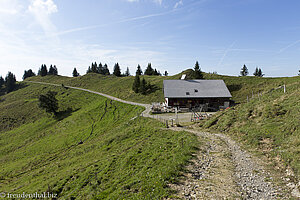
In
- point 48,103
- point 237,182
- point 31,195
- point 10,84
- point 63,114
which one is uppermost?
point 10,84

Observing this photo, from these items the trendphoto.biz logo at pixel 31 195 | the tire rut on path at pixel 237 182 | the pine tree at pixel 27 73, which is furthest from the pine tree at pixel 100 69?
the tire rut on path at pixel 237 182

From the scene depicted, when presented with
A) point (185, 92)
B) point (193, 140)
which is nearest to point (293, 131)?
point (193, 140)

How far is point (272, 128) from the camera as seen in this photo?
1459cm

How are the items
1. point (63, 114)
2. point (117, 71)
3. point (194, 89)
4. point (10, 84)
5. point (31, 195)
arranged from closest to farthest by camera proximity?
1. point (31, 195)
2. point (194, 89)
3. point (63, 114)
4. point (10, 84)
5. point (117, 71)

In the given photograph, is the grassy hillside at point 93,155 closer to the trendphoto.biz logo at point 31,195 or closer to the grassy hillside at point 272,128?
the trendphoto.biz logo at point 31,195

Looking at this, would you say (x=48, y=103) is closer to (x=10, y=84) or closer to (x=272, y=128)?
(x=272, y=128)

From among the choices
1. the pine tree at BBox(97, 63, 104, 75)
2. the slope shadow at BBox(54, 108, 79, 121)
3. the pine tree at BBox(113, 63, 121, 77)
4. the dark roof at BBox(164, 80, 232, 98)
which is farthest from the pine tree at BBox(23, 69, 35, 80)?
the dark roof at BBox(164, 80, 232, 98)

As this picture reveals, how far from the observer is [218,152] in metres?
13.5

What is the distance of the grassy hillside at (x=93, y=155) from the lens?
10.9 meters

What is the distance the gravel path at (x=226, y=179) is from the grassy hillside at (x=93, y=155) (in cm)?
107

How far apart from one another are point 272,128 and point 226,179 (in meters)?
9.33

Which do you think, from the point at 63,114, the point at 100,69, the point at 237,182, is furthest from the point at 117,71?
the point at 237,182

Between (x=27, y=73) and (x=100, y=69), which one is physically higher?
(x=27, y=73)

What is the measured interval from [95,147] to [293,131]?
25.6m
